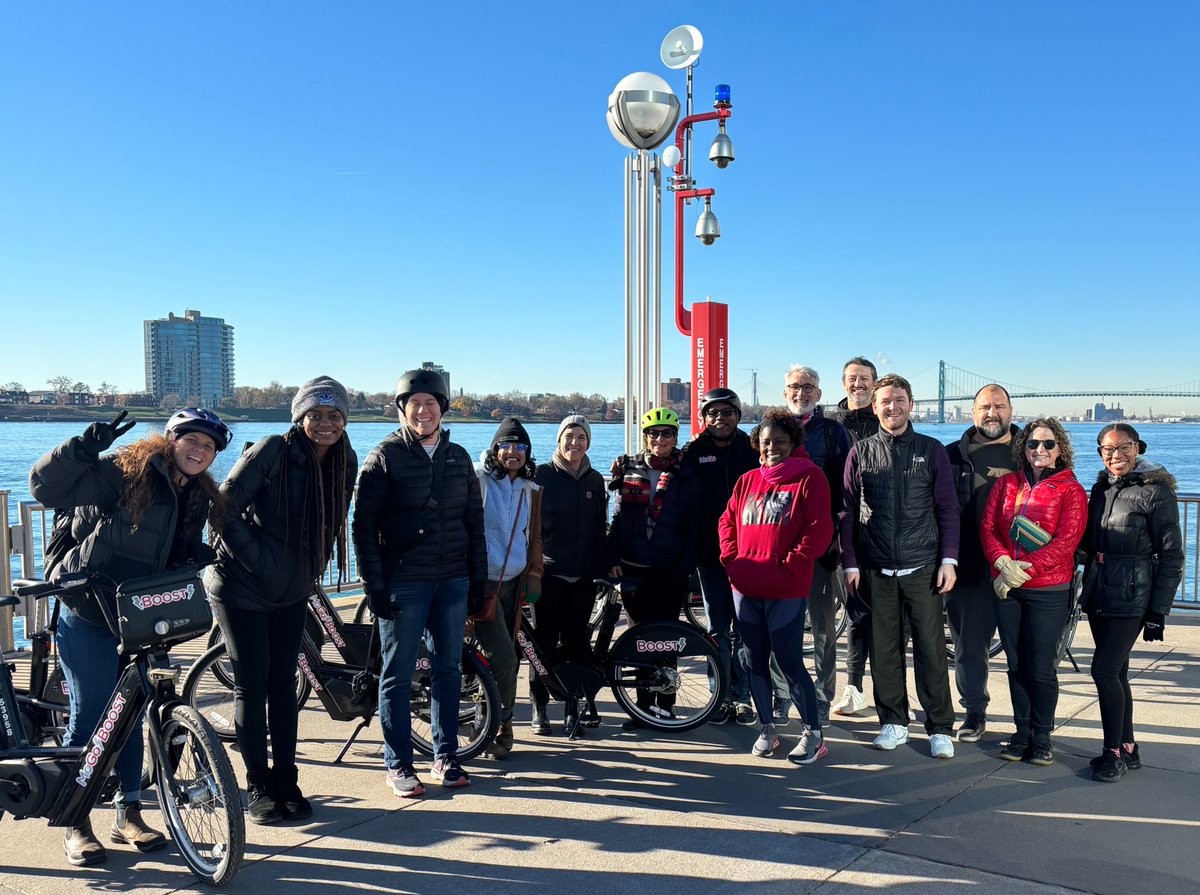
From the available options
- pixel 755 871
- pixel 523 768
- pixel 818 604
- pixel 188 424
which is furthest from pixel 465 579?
pixel 818 604

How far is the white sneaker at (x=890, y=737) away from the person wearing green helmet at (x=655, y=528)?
1080 mm

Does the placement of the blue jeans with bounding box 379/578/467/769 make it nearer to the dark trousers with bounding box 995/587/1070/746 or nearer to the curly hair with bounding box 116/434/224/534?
the curly hair with bounding box 116/434/224/534

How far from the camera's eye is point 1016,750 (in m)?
4.42

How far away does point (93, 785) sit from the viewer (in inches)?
127

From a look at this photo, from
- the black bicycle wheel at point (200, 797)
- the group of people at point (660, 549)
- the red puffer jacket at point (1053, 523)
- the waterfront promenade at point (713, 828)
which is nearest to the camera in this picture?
the black bicycle wheel at point (200, 797)

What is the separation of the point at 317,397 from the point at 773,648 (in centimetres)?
239

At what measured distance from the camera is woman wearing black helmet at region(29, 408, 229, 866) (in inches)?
127

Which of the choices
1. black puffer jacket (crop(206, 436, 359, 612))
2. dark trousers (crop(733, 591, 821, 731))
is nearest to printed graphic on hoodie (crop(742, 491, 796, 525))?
dark trousers (crop(733, 591, 821, 731))

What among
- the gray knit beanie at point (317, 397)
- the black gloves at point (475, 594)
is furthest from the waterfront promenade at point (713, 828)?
the gray knit beanie at point (317, 397)

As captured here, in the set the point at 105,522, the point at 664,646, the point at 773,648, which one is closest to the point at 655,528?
the point at 664,646

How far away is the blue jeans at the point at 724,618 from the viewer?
500 cm

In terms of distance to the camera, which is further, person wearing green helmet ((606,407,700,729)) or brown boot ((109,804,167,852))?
person wearing green helmet ((606,407,700,729))

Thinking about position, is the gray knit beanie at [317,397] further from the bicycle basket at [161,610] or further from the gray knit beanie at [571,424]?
the gray knit beanie at [571,424]

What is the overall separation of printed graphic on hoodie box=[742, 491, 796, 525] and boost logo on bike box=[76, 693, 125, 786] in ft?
8.92
